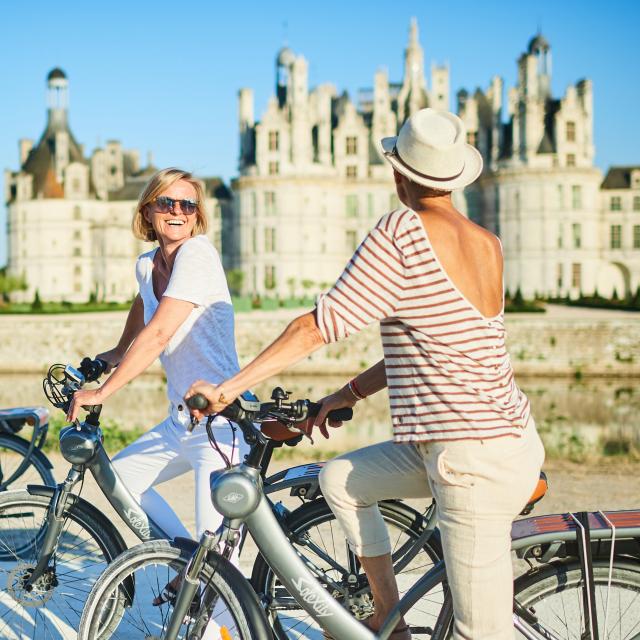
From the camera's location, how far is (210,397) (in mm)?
1949

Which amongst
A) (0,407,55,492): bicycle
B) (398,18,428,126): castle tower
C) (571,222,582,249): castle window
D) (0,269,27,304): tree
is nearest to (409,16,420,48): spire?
(398,18,428,126): castle tower

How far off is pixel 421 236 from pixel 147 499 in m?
1.20

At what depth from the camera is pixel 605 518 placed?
1992 mm

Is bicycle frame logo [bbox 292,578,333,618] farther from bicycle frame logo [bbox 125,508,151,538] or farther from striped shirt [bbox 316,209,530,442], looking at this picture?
bicycle frame logo [bbox 125,508,151,538]

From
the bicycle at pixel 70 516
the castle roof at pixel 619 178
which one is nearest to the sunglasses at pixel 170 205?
the bicycle at pixel 70 516

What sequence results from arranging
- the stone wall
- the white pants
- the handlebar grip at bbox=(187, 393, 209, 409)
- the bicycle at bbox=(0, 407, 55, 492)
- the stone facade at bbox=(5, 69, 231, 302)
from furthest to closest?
the stone facade at bbox=(5, 69, 231, 302) < the stone wall < the bicycle at bbox=(0, 407, 55, 492) < the white pants < the handlebar grip at bbox=(187, 393, 209, 409)

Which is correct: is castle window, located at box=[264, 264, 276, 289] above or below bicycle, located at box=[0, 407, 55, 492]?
above

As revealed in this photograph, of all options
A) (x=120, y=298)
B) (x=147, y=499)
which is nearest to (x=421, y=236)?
(x=147, y=499)

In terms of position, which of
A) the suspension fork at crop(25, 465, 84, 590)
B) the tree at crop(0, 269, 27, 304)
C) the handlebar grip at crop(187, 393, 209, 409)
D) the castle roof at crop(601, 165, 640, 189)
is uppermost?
the castle roof at crop(601, 165, 640, 189)

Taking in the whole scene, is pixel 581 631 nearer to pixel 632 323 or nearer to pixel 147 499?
pixel 147 499

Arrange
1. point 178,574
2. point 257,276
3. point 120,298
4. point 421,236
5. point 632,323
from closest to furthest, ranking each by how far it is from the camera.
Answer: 1. point 421,236
2. point 178,574
3. point 632,323
4. point 257,276
5. point 120,298

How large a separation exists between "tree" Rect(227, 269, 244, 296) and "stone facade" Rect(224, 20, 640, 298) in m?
0.47

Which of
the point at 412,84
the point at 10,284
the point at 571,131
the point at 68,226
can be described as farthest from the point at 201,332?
the point at 68,226

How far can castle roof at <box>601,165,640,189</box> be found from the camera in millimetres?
48656
